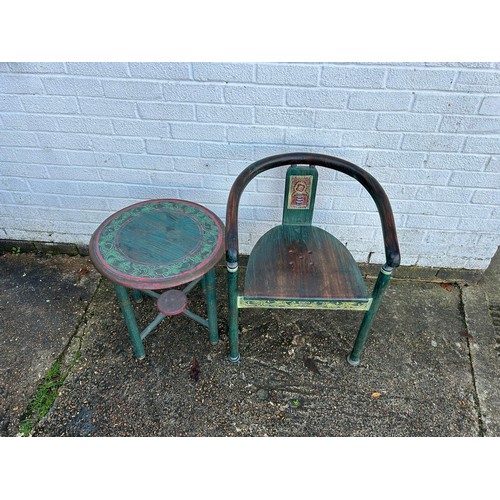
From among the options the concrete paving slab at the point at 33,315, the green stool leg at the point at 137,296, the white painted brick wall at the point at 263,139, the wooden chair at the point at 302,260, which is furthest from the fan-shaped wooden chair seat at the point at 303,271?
the concrete paving slab at the point at 33,315

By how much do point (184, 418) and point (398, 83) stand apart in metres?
2.04

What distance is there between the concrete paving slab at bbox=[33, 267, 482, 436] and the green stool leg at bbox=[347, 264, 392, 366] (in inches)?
3.7

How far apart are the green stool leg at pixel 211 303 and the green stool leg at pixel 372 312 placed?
2.58 ft

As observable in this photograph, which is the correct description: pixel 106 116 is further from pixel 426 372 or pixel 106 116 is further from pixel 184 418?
pixel 426 372

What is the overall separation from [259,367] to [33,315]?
1.49m

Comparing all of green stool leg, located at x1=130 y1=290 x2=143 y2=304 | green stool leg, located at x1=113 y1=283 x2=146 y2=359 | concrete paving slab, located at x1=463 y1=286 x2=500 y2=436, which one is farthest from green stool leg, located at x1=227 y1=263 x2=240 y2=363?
concrete paving slab, located at x1=463 y1=286 x2=500 y2=436

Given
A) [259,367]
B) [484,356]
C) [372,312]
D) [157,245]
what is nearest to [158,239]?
[157,245]

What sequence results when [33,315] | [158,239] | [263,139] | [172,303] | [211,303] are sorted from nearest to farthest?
[172,303]
[158,239]
[211,303]
[263,139]
[33,315]

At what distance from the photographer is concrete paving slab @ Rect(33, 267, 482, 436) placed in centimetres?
204

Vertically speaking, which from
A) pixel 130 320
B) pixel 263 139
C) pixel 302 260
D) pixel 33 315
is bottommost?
pixel 33 315

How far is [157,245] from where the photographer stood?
199 cm

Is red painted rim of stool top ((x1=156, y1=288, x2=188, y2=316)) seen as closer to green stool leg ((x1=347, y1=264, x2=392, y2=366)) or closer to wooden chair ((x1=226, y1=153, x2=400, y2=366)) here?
wooden chair ((x1=226, y1=153, x2=400, y2=366))

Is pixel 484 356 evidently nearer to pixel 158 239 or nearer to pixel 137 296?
pixel 158 239

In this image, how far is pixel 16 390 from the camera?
7.14ft
